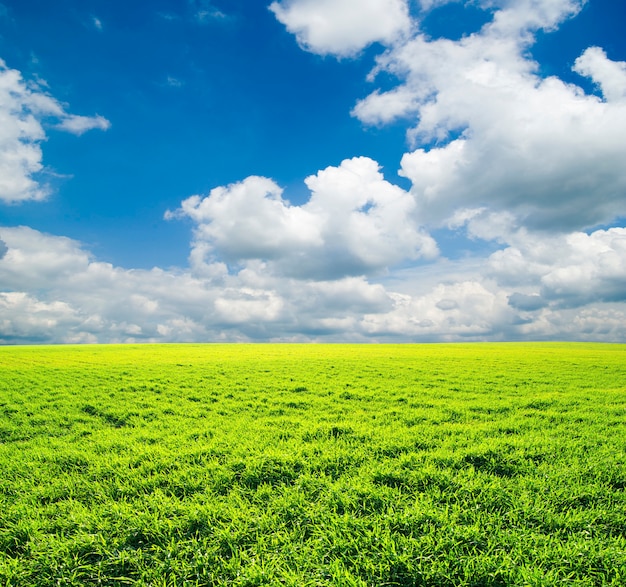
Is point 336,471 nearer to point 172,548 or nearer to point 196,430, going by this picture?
point 172,548

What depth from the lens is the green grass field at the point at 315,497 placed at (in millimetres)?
4133

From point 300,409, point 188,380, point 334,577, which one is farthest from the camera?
point 188,380

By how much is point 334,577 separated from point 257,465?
3.06 metres

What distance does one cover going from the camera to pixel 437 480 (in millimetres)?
6055

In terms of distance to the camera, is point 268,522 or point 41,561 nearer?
point 41,561

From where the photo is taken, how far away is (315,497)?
5.68 m

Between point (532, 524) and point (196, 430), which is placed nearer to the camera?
point (532, 524)

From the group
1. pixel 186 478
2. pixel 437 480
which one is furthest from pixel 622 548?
pixel 186 478

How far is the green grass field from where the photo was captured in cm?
413

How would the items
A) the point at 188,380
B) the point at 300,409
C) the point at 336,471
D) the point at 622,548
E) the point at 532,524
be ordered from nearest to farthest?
1. the point at 622,548
2. the point at 532,524
3. the point at 336,471
4. the point at 300,409
5. the point at 188,380

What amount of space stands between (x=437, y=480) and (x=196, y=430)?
613 centimetres

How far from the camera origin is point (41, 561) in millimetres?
4391

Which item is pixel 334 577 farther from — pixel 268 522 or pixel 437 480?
pixel 437 480

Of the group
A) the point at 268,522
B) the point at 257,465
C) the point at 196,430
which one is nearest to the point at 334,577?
the point at 268,522
